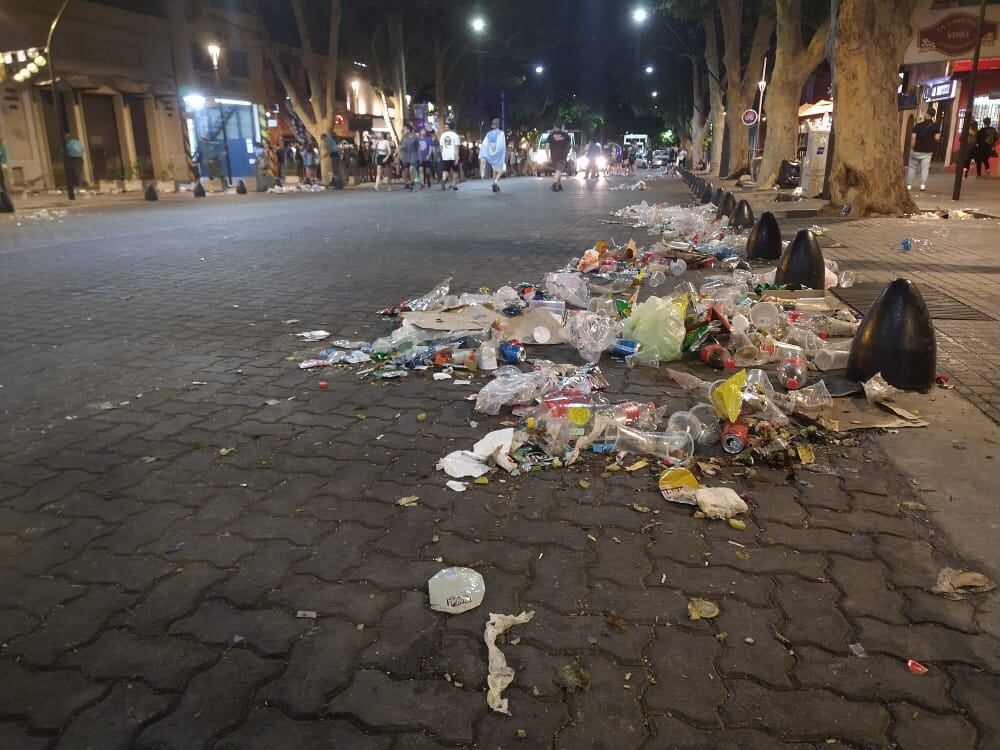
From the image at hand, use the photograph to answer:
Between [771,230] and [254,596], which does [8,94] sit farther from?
[254,596]

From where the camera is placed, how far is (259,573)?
2.54 metres

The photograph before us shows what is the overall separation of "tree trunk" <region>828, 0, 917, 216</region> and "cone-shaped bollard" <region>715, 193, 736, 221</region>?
216 centimetres

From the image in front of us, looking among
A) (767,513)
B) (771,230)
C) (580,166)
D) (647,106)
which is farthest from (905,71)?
(647,106)

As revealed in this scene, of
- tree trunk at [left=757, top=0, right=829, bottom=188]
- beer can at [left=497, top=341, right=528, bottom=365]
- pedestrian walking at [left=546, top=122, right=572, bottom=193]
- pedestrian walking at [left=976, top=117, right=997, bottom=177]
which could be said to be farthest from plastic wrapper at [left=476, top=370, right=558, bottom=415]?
pedestrian walking at [left=976, top=117, right=997, bottom=177]

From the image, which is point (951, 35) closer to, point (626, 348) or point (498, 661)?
point (626, 348)

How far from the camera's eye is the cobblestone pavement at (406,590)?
1881 mm

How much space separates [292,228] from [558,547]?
1238 centimetres

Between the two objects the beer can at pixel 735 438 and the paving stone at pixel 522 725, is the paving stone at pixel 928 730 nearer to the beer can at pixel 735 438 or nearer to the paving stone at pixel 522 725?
the paving stone at pixel 522 725

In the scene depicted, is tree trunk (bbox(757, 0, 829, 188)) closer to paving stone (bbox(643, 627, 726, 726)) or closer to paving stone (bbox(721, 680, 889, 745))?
paving stone (bbox(643, 627, 726, 726))

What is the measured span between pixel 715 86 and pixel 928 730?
36.0 metres

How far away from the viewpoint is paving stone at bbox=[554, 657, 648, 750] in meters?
1.80

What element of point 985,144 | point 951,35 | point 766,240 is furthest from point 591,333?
point 985,144

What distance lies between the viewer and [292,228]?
13.8 m

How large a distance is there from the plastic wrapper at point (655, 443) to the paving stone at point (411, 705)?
1.73m
